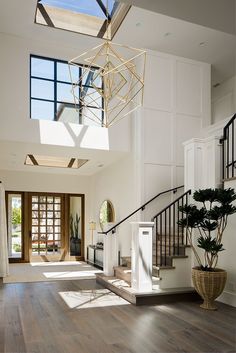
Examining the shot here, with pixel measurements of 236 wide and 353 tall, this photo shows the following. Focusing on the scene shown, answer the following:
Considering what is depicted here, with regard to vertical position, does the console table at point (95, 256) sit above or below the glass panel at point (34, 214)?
below

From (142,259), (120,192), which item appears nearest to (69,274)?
(120,192)

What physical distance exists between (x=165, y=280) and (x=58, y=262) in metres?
5.69

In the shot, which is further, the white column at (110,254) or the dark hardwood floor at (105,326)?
the white column at (110,254)

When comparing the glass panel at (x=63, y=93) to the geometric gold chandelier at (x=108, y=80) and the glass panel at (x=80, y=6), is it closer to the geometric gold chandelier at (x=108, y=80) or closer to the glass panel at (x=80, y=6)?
the geometric gold chandelier at (x=108, y=80)

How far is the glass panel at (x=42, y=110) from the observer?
733 centimetres

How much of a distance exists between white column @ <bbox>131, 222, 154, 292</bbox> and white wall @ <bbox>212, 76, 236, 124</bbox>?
496cm

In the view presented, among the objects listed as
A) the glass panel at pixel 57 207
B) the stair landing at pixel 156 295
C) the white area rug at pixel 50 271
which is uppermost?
the glass panel at pixel 57 207

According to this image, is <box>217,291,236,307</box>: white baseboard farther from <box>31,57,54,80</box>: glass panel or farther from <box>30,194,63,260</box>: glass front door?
<box>30,194,63,260</box>: glass front door

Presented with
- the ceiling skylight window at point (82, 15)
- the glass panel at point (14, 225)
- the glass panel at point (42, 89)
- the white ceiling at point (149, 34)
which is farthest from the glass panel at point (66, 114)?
the glass panel at point (14, 225)

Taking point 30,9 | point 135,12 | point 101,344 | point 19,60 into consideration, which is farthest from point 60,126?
point 101,344

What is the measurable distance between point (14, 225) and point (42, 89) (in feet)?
16.3

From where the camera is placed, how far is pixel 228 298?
17.5 ft

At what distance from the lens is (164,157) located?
7.84m

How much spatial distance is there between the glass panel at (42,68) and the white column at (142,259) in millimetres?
4277
